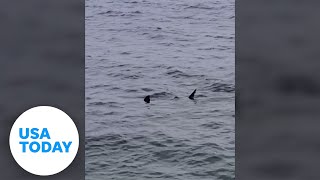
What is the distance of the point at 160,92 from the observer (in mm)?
17625

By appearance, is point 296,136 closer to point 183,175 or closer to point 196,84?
point 183,175

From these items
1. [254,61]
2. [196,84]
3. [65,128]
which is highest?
[254,61]

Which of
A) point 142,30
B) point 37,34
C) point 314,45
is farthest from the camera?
point 142,30

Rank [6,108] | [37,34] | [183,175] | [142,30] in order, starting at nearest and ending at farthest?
1. [6,108]
2. [37,34]
3. [183,175]
4. [142,30]

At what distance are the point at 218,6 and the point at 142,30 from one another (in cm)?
474

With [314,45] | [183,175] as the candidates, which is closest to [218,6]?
[183,175]

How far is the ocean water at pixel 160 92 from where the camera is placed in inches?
535

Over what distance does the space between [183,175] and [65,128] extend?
736 centimetres

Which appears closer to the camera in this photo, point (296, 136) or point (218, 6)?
point (296, 136)

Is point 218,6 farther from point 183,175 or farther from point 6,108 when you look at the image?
point 6,108

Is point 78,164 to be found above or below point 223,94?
above

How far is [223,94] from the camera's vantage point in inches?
708

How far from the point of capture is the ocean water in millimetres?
13586

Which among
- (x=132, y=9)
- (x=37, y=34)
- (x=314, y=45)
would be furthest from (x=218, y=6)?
(x=37, y=34)
